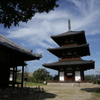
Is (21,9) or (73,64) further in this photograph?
(73,64)

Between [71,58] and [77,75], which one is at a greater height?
[71,58]

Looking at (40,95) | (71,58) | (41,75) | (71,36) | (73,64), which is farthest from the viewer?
(41,75)

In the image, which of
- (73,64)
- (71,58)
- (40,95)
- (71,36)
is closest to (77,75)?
(73,64)

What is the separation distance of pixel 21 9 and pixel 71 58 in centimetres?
2286

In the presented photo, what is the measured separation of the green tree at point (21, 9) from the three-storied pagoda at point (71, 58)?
1952 centimetres

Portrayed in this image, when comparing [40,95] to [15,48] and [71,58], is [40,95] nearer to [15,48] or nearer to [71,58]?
[15,48]

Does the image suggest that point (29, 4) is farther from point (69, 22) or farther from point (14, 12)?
point (69, 22)

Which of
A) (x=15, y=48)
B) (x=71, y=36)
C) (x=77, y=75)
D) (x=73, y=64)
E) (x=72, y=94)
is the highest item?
(x=71, y=36)

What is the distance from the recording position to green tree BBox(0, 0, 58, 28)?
8805mm

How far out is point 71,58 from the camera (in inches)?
1201

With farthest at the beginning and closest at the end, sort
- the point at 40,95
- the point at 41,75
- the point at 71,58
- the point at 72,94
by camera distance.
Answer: the point at 41,75 < the point at 71,58 < the point at 72,94 < the point at 40,95

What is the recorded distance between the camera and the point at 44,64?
31219mm

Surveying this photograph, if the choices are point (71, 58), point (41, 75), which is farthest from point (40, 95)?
point (41, 75)

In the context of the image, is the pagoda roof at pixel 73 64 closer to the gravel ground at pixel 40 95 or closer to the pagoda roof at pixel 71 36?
the pagoda roof at pixel 71 36
